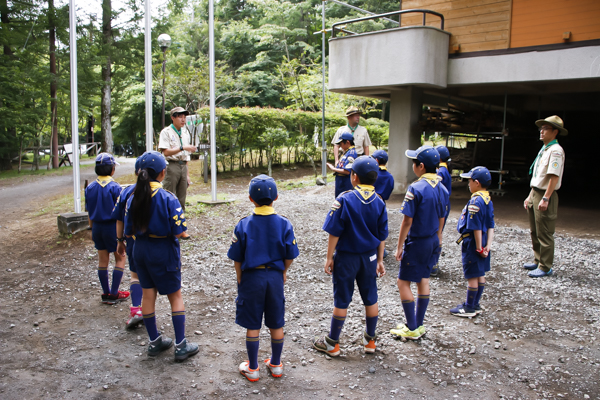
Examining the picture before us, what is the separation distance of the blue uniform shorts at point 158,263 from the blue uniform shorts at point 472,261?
3.01m

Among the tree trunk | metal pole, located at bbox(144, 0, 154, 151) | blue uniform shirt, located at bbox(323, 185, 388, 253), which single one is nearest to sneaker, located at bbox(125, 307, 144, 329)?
blue uniform shirt, located at bbox(323, 185, 388, 253)

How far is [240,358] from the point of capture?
4.01 metres

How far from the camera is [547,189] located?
6.05 metres

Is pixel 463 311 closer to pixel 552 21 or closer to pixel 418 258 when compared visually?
pixel 418 258

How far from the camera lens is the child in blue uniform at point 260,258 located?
345cm

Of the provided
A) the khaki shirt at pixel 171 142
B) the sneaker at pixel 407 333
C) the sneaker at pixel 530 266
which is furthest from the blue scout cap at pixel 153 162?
the sneaker at pixel 530 266

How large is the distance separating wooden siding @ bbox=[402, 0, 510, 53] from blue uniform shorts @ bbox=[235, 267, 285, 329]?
30.3 feet

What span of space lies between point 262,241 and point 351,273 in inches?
35.9

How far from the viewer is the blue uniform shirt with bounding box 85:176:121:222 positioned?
493 centimetres

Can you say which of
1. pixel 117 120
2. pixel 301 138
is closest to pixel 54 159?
pixel 117 120

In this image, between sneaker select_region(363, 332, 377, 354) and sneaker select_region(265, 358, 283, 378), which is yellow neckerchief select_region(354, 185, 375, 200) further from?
sneaker select_region(265, 358, 283, 378)

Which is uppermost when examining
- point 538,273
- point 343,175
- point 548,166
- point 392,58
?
point 392,58

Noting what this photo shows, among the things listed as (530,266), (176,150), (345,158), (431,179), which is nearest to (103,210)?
(176,150)

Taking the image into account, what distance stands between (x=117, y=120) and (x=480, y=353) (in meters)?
30.0
